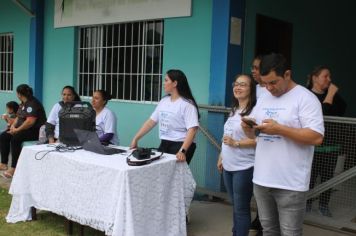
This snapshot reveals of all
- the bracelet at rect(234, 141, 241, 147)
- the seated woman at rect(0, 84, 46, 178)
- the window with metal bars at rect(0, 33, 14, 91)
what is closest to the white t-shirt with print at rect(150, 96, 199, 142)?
the bracelet at rect(234, 141, 241, 147)

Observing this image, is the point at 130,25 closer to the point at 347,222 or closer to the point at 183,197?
the point at 183,197

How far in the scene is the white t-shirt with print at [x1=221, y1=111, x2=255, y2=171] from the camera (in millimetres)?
3635

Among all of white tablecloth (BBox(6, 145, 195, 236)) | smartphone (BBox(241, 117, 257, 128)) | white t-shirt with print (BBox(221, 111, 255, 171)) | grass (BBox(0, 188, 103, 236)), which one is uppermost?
smartphone (BBox(241, 117, 257, 128))

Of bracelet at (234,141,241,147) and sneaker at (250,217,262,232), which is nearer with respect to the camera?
bracelet at (234,141,241,147)

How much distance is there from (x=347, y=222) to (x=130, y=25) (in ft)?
15.4

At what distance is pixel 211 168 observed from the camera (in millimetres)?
5895

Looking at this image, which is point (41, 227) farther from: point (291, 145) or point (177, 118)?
point (291, 145)

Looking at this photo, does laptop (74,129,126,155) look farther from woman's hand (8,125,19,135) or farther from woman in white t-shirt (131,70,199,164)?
woman's hand (8,125,19,135)

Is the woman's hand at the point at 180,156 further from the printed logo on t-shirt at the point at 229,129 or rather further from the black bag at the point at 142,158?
the printed logo on t-shirt at the point at 229,129

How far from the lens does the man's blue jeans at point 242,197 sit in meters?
3.62

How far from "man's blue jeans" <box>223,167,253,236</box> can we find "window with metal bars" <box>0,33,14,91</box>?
26.8ft

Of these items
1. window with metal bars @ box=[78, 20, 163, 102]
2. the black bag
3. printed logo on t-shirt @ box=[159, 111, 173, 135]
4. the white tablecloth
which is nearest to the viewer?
the white tablecloth

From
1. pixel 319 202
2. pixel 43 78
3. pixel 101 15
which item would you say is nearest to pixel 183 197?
pixel 319 202

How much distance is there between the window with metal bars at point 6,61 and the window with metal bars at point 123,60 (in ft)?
8.97
